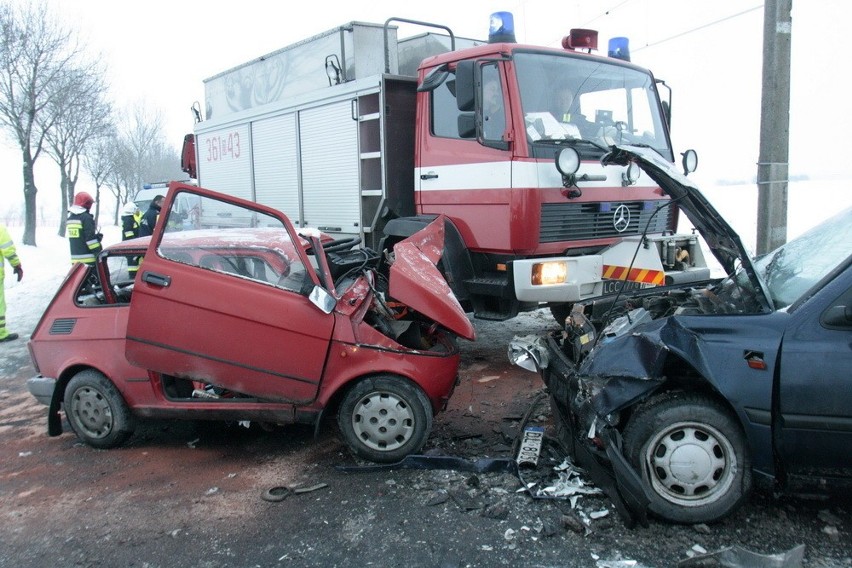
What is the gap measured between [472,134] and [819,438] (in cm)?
373

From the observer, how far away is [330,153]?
7.49 meters

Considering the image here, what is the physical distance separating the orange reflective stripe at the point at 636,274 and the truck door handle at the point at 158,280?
368 centimetres

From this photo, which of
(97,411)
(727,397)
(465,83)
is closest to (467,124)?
(465,83)

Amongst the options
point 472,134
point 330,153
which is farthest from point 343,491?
point 330,153

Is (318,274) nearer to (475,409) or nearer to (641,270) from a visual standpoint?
(475,409)

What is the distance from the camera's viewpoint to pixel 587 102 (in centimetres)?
607

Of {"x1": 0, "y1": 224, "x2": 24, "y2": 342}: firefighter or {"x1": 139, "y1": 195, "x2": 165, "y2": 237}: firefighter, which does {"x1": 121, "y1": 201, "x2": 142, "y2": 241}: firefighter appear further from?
{"x1": 0, "y1": 224, "x2": 24, "y2": 342}: firefighter

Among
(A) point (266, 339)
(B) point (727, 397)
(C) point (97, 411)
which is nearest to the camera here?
(B) point (727, 397)

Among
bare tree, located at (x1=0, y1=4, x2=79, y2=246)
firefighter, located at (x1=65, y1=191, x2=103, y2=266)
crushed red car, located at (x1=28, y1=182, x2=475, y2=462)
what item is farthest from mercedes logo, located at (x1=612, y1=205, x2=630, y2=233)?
bare tree, located at (x1=0, y1=4, x2=79, y2=246)

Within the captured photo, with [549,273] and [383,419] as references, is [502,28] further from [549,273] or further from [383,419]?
[383,419]

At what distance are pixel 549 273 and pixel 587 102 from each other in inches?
66.7

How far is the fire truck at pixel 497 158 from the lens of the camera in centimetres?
567

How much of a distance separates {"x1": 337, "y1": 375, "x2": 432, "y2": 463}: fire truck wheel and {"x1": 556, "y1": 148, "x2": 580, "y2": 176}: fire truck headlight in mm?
2318

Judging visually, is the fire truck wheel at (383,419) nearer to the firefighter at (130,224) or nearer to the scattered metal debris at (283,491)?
the scattered metal debris at (283,491)
